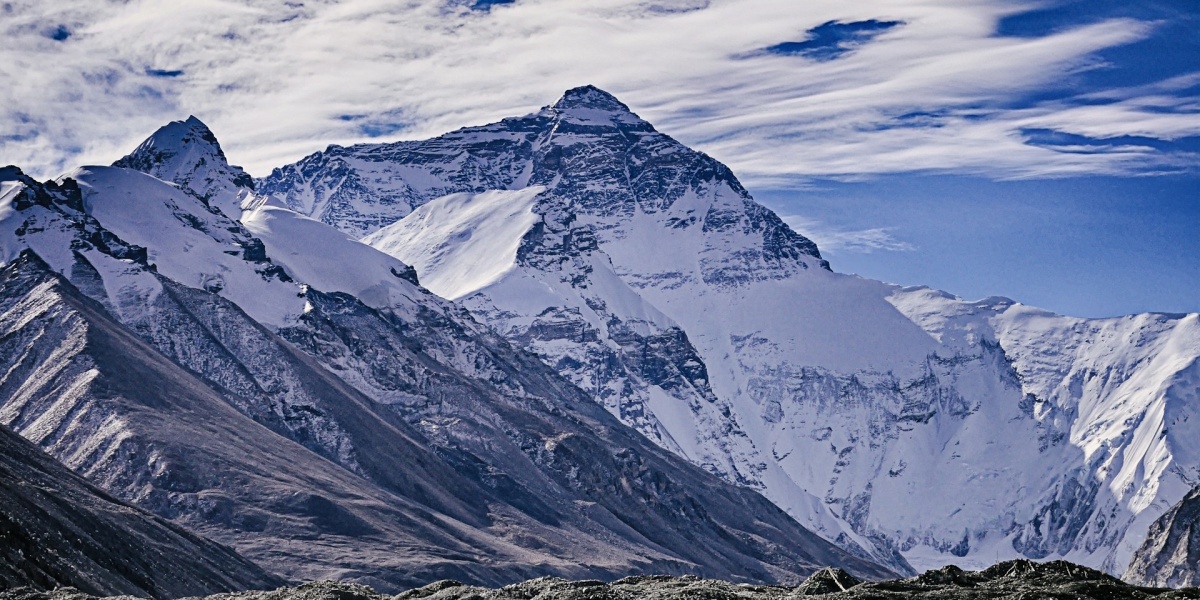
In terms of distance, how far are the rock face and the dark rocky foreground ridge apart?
3702 centimetres

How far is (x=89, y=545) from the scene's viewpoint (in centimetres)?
13425

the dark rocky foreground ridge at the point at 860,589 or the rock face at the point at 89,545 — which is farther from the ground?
the dark rocky foreground ridge at the point at 860,589

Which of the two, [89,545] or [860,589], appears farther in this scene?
[89,545]

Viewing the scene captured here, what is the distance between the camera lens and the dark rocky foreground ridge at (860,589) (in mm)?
51906

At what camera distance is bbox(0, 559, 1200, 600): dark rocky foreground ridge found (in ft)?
170

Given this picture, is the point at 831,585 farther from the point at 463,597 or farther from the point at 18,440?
the point at 18,440

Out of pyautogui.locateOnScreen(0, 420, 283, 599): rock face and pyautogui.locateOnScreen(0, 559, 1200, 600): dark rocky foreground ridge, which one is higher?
pyautogui.locateOnScreen(0, 559, 1200, 600): dark rocky foreground ridge

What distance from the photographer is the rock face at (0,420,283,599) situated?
110062mm

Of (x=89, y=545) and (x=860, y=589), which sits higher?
(x=860, y=589)

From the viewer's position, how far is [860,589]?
52688 millimetres

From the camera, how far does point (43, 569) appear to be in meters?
107

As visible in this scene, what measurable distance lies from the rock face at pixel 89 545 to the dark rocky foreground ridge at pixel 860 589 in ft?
121

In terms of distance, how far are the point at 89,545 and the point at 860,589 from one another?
308ft

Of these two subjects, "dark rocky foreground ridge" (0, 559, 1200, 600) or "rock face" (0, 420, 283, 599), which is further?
"rock face" (0, 420, 283, 599)
